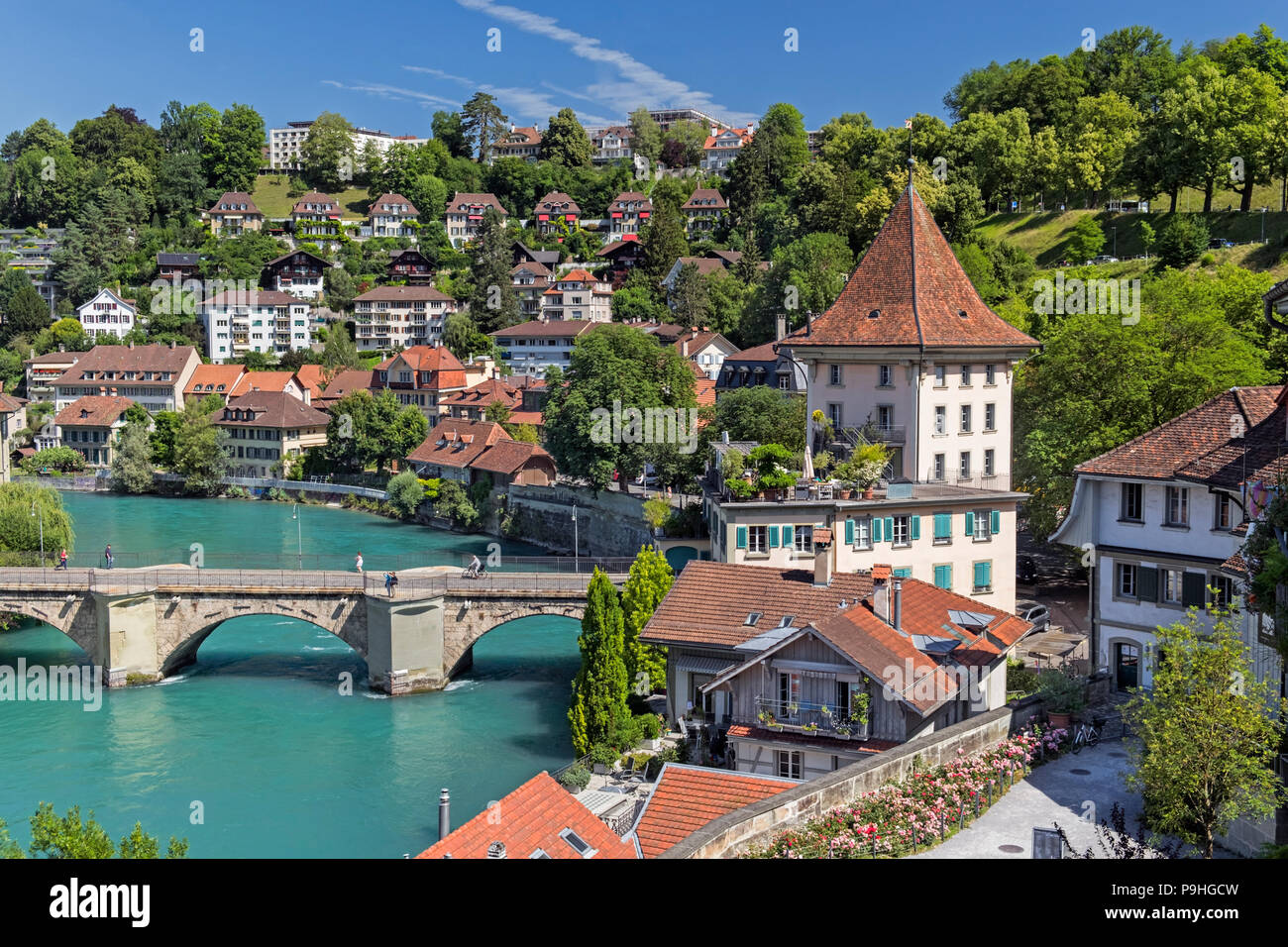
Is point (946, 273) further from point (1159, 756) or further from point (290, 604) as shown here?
point (1159, 756)

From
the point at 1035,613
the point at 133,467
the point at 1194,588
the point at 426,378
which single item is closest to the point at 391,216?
the point at 426,378

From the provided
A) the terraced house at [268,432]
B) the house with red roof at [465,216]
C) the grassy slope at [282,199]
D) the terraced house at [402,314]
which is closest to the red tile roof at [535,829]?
the terraced house at [268,432]

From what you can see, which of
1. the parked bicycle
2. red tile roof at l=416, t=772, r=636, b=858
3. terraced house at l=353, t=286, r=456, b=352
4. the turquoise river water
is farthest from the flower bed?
terraced house at l=353, t=286, r=456, b=352

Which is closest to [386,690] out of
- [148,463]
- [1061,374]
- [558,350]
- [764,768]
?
[764,768]

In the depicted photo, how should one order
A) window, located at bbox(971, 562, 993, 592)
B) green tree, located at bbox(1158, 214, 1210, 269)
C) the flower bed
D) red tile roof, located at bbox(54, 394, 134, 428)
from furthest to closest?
red tile roof, located at bbox(54, 394, 134, 428) < green tree, located at bbox(1158, 214, 1210, 269) < window, located at bbox(971, 562, 993, 592) < the flower bed

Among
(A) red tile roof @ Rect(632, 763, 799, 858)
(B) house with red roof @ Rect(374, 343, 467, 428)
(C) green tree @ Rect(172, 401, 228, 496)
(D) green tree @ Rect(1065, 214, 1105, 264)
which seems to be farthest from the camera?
(B) house with red roof @ Rect(374, 343, 467, 428)

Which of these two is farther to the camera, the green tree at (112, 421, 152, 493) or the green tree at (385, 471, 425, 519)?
the green tree at (112, 421, 152, 493)

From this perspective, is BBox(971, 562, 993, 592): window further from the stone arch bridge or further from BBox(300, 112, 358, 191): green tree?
BBox(300, 112, 358, 191): green tree
